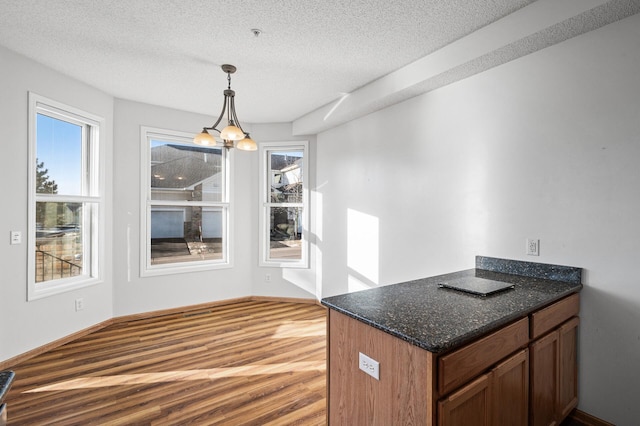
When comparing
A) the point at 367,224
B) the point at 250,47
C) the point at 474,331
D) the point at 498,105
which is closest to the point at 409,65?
the point at 498,105

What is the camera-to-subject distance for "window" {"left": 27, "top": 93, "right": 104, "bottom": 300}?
3115mm

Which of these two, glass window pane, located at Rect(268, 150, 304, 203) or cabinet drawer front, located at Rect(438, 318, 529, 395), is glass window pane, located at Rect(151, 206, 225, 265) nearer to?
glass window pane, located at Rect(268, 150, 304, 203)

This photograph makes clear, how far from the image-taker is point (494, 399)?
4.94ft

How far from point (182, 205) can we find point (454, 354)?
13.4 ft

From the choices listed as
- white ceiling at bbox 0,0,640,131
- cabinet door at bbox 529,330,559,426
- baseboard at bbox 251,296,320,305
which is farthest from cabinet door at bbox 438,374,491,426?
baseboard at bbox 251,296,320,305

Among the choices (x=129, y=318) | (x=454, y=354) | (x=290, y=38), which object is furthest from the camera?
(x=129, y=318)

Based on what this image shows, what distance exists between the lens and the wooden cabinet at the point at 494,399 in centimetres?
131

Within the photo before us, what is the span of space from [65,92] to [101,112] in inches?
17.2

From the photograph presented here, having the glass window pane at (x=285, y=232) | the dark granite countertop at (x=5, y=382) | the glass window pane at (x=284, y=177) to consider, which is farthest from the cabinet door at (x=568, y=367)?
the glass window pane at (x=284, y=177)

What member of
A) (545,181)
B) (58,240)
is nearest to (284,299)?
(58,240)

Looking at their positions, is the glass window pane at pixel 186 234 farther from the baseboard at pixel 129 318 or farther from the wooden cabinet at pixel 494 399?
the wooden cabinet at pixel 494 399

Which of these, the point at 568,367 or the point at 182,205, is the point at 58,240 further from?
the point at 568,367

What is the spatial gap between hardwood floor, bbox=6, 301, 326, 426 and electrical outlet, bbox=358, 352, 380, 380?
0.92 metres

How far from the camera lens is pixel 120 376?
2.68 m
